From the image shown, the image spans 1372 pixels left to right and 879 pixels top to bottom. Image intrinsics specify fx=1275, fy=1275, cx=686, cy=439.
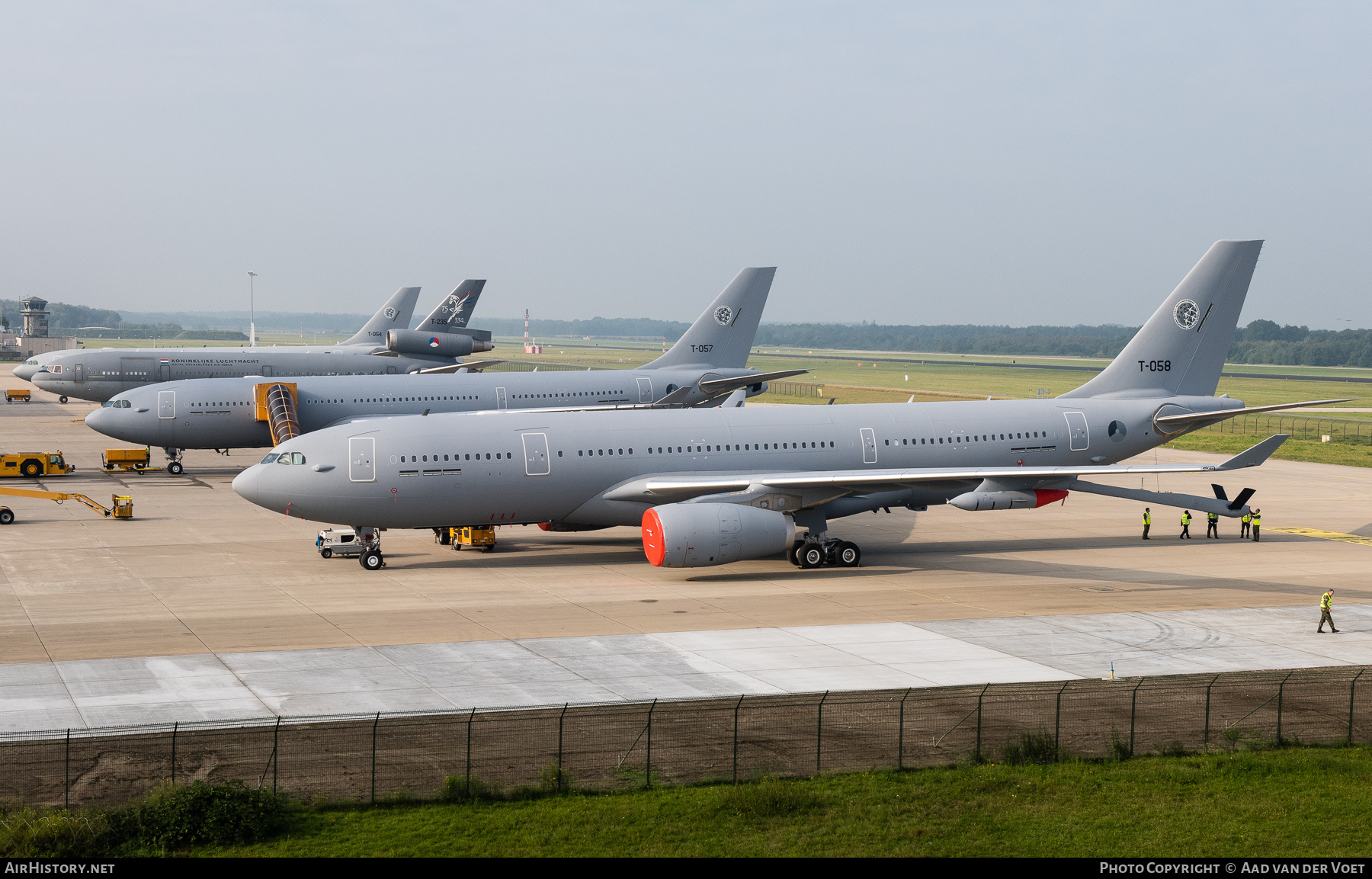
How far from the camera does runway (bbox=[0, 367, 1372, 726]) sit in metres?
26.5

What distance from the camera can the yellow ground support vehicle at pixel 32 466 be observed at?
2409 inches

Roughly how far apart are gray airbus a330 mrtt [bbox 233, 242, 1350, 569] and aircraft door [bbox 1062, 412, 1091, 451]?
56 millimetres

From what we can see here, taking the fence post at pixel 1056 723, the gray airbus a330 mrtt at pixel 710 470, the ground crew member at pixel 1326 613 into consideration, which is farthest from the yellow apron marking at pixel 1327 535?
the fence post at pixel 1056 723

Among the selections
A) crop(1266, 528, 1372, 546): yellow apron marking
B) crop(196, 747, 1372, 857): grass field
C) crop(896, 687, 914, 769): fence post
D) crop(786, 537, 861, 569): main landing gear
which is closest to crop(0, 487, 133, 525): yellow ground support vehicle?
crop(786, 537, 861, 569): main landing gear

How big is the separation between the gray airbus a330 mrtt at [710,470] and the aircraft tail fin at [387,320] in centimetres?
7388

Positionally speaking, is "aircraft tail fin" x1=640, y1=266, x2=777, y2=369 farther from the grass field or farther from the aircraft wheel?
the grass field

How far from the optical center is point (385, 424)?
129 ft

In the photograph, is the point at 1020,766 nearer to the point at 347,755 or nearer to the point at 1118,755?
the point at 1118,755

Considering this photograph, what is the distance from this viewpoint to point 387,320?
11425 centimetres

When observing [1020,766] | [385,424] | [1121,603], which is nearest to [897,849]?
[1020,766]

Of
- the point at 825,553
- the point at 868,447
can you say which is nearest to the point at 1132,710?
the point at 825,553

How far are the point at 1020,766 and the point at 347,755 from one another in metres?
11.2

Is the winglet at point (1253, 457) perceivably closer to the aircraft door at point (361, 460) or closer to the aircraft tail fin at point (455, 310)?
the aircraft door at point (361, 460)

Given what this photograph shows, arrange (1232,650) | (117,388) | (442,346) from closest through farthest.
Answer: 1. (1232,650)
2. (117,388)
3. (442,346)
